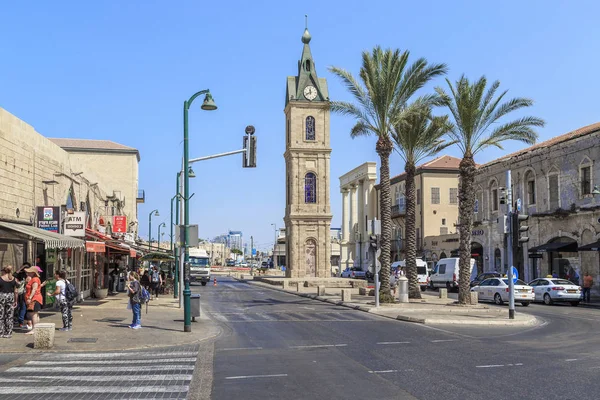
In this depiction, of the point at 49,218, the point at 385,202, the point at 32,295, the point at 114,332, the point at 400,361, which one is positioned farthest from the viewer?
the point at 385,202

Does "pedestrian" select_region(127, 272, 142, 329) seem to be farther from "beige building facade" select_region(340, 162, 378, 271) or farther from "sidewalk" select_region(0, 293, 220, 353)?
"beige building facade" select_region(340, 162, 378, 271)

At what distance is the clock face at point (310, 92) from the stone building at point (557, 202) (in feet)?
75.3

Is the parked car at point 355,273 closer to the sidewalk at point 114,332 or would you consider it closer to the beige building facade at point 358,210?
the beige building facade at point 358,210

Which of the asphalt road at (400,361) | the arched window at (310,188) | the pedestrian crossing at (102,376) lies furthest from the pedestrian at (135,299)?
the arched window at (310,188)

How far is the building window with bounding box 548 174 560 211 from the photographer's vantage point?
142 ft

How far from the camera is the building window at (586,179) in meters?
39.8

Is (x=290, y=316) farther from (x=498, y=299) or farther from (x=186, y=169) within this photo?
(x=498, y=299)

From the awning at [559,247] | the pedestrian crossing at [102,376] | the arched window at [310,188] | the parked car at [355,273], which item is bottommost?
the parked car at [355,273]

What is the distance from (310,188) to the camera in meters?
67.9

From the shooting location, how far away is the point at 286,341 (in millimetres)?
16328

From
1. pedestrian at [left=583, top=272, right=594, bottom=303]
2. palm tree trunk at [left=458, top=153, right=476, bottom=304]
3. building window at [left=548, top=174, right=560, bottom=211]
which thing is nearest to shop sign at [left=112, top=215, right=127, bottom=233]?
palm tree trunk at [left=458, top=153, right=476, bottom=304]

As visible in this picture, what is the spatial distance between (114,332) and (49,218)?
20.3 feet

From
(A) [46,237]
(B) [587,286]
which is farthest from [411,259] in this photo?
(A) [46,237]

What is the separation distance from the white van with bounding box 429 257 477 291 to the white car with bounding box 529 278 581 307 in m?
11.1
